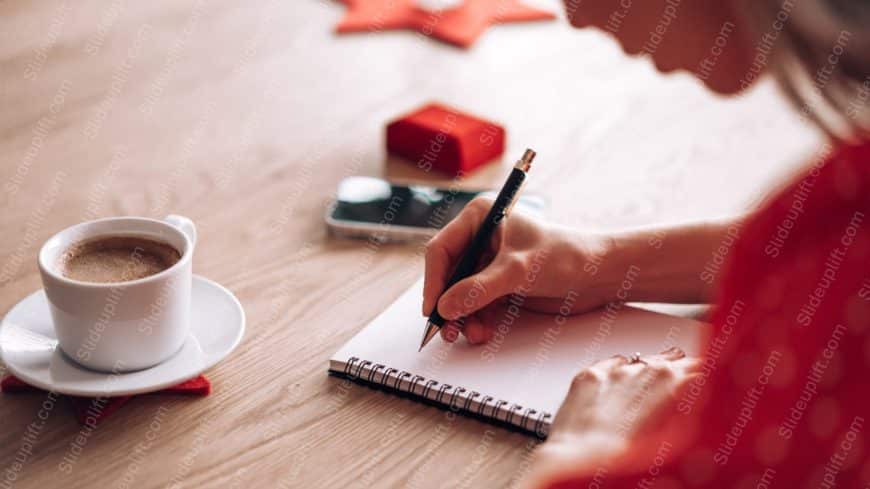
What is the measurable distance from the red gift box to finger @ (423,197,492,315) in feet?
0.93

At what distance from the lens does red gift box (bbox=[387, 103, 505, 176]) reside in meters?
1.31

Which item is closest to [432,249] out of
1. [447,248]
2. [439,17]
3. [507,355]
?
[447,248]

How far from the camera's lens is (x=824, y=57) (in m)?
0.57

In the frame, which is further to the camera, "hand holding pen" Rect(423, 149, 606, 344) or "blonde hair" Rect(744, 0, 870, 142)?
"hand holding pen" Rect(423, 149, 606, 344)

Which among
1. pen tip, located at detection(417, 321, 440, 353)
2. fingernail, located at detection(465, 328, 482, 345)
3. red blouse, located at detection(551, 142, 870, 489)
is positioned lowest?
pen tip, located at detection(417, 321, 440, 353)

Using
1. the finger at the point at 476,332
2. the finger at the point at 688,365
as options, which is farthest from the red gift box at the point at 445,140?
the finger at the point at 688,365

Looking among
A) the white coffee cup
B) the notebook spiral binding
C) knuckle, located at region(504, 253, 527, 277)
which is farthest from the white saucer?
knuckle, located at region(504, 253, 527, 277)

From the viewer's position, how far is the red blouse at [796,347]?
0.60 m

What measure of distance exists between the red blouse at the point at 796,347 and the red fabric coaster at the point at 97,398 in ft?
1.44

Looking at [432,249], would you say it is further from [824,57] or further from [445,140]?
[824,57]

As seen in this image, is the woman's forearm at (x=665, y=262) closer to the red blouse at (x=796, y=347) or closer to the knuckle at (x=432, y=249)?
the knuckle at (x=432, y=249)

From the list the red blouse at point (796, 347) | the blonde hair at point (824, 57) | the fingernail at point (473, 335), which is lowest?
the fingernail at point (473, 335)

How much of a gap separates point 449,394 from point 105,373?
293mm

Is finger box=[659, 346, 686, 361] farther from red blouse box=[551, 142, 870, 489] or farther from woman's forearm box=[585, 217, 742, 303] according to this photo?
red blouse box=[551, 142, 870, 489]
